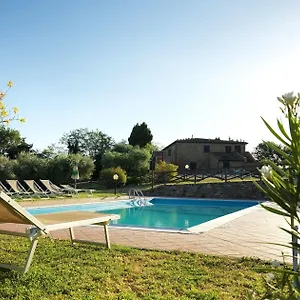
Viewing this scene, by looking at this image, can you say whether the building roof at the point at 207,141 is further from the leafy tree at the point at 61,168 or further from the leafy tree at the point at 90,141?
the leafy tree at the point at 61,168

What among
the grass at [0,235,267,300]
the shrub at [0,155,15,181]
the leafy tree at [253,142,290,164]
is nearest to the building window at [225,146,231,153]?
the shrub at [0,155,15,181]

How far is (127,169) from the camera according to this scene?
26875 mm

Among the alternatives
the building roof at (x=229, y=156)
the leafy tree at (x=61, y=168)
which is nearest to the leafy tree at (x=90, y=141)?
the building roof at (x=229, y=156)

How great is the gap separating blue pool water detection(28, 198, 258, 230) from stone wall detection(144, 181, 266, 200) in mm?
2293

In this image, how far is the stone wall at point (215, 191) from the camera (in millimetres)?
19562

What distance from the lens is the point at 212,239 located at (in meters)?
6.28

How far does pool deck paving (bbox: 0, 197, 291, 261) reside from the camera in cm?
534

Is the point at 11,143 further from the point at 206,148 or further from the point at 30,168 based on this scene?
the point at 206,148

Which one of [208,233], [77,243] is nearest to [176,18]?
[208,233]

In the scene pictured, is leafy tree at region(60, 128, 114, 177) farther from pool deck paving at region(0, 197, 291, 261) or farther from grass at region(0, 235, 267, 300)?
grass at region(0, 235, 267, 300)

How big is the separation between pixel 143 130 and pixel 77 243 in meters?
32.5

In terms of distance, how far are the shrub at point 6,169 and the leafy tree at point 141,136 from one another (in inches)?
678

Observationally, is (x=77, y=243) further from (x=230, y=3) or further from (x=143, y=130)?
(x=143, y=130)

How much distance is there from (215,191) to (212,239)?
14.4 metres
